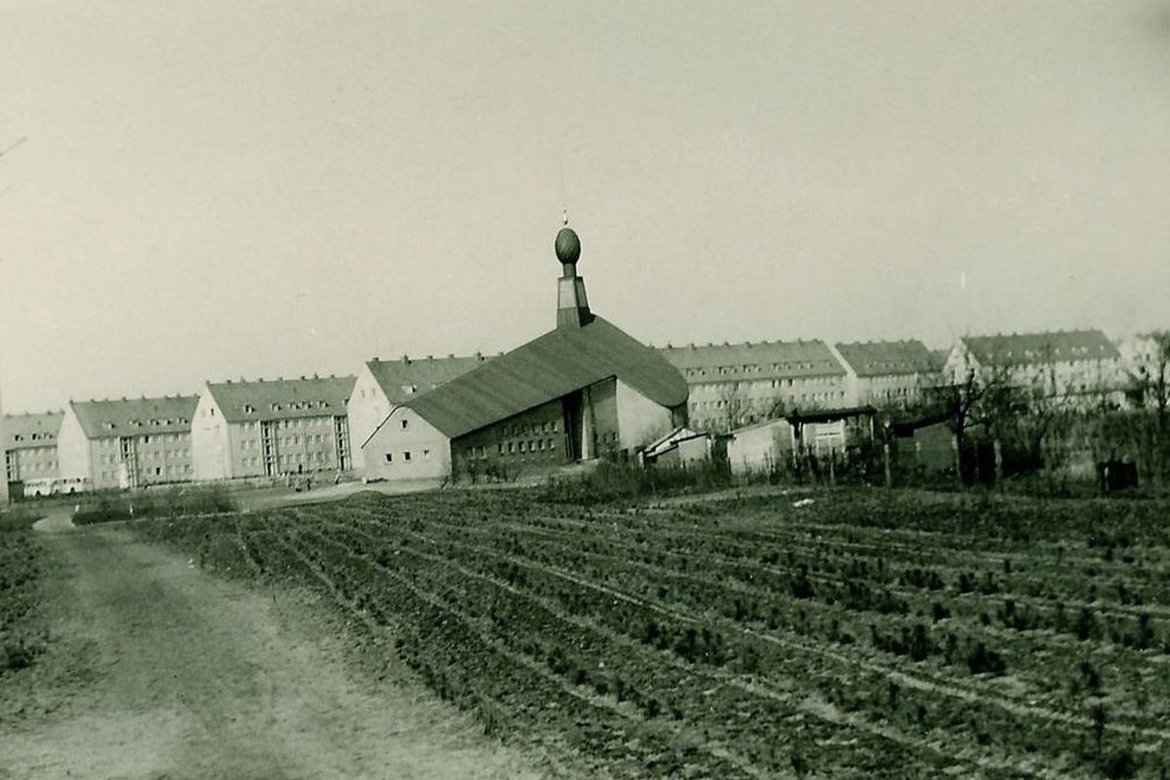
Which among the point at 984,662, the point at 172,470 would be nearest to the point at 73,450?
the point at 172,470

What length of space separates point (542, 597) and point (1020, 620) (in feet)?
20.7

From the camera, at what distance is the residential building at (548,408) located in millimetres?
56844

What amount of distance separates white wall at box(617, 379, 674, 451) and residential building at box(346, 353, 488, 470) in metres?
29.9

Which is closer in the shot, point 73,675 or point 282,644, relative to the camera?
point 73,675

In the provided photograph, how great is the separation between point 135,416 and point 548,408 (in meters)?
68.4

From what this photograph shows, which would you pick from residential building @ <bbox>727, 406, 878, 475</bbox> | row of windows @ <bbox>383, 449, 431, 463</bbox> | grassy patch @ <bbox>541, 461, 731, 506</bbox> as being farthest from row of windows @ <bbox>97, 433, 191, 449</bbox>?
residential building @ <bbox>727, 406, 878, 475</bbox>

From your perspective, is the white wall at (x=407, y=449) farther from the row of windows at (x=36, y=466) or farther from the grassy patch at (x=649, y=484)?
the row of windows at (x=36, y=466)

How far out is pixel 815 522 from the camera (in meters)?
22.7

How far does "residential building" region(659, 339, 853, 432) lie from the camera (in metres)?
118

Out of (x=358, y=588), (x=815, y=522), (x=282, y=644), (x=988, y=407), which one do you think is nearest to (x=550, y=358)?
(x=988, y=407)

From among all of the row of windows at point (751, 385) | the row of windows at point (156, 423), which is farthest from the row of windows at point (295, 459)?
the row of windows at point (751, 385)

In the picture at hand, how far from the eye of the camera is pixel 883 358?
12175cm

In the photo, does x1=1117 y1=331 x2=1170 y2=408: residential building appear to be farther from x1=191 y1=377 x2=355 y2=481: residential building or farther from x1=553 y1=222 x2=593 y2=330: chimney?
x1=191 y1=377 x2=355 y2=481: residential building

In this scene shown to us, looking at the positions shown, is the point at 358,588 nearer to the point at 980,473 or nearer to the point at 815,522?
the point at 815,522
